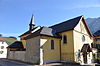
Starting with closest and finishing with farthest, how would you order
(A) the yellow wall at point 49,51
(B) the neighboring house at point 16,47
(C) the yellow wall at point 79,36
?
1. (A) the yellow wall at point 49,51
2. (C) the yellow wall at point 79,36
3. (B) the neighboring house at point 16,47

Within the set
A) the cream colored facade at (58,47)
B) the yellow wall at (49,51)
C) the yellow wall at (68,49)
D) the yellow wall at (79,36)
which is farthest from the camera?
the yellow wall at (79,36)

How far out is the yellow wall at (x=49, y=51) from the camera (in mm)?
20500

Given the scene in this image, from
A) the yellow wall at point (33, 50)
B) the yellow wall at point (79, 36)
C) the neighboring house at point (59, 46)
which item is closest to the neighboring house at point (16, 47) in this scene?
the neighboring house at point (59, 46)

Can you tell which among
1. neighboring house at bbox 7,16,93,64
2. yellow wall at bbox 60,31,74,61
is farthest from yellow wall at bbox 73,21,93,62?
yellow wall at bbox 60,31,74,61

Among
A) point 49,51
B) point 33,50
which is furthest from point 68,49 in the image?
point 33,50

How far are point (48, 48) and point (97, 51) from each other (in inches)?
573

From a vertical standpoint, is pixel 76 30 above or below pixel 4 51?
above

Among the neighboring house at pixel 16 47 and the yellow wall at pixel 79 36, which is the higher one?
the yellow wall at pixel 79 36

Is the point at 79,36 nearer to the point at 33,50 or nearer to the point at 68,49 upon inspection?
the point at 68,49

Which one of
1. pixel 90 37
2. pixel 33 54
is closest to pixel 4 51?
pixel 33 54

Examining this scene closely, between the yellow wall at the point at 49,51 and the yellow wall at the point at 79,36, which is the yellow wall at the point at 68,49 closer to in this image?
the yellow wall at the point at 79,36

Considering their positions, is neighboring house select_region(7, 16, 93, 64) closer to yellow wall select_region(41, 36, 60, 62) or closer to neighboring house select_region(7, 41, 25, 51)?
yellow wall select_region(41, 36, 60, 62)

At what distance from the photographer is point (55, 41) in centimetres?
2238

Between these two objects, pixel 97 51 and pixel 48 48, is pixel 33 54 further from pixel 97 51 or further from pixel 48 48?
pixel 97 51
